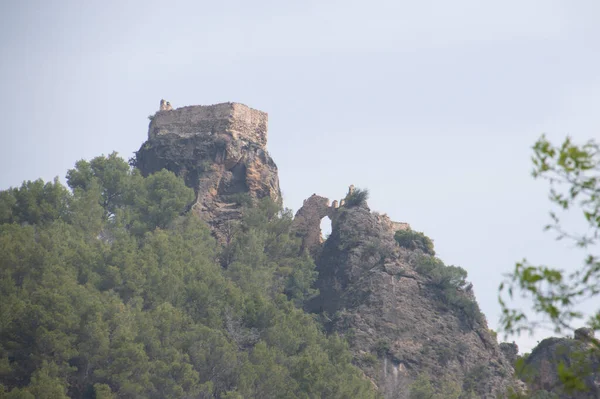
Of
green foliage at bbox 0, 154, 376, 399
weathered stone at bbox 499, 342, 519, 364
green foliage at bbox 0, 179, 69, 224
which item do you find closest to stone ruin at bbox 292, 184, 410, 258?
green foliage at bbox 0, 154, 376, 399

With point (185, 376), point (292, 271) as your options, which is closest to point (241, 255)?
point (292, 271)

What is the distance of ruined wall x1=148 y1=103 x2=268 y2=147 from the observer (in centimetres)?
4922

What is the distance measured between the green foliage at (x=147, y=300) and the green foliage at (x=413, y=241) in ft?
14.6

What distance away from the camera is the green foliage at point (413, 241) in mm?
46562

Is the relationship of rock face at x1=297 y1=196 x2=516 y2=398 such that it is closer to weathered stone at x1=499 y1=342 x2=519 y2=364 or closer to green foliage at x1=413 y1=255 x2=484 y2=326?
green foliage at x1=413 y1=255 x2=484 y2=326

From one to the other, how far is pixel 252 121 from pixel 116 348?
19527 millimetres

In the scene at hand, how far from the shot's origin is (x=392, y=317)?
42156 millimetres

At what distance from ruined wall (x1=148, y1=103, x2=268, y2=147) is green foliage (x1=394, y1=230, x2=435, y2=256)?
338 inches

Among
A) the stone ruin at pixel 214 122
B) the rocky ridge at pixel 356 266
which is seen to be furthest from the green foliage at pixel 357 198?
the stone ruin at pixel 214 122

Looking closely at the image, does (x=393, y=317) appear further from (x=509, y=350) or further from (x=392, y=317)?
(x=509, y=350)

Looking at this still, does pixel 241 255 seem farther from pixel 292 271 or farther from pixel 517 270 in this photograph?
pixel 517 270

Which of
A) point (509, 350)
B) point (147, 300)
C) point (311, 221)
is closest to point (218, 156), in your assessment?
point (311, 221)

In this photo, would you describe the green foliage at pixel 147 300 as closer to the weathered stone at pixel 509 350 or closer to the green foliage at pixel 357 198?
the green foliage at pixel 357 198

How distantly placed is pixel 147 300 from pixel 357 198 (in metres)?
13.3
